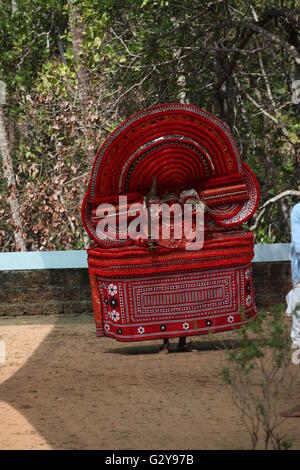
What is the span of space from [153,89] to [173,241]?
17.7 feet

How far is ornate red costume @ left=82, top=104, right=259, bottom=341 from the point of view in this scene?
9039mm

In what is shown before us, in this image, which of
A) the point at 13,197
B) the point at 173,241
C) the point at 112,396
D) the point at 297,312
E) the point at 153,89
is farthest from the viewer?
the point at 13,197

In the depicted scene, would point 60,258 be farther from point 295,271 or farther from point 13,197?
point 295,271

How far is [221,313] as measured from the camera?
9.27 m

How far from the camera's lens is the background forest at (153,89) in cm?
1309

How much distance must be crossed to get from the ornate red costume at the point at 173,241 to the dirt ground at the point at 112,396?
1.22ft

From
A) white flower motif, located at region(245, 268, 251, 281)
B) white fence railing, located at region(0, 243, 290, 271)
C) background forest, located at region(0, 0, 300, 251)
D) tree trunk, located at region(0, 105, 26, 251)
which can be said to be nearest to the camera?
white flower motif, located at region(245, 268, 251, 281)

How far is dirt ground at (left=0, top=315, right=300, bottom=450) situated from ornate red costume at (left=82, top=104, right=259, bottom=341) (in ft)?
1.22

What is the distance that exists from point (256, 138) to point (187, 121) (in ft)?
22.0

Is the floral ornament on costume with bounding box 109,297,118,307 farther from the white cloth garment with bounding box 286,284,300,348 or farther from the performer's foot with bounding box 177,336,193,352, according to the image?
the white cloth garment with bounding box 286,284,300,348

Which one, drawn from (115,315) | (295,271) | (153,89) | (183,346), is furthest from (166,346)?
(153,89)

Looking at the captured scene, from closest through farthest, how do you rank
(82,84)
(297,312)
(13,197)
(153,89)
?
(297,312)
(82,84)
(153,89)
(13,197)

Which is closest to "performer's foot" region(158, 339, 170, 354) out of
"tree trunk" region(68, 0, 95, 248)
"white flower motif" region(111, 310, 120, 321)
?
"white flower motif" region(111, 310, 120, 321)

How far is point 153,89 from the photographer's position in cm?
1407
